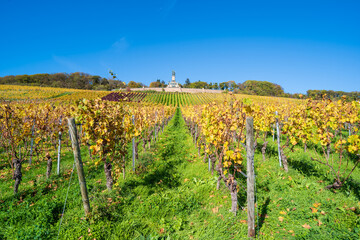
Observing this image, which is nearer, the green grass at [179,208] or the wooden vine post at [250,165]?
the wooden vine post at [250,165]

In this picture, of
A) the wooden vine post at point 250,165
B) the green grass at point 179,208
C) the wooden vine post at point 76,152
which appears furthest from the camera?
the wooden vine post at point 76,152

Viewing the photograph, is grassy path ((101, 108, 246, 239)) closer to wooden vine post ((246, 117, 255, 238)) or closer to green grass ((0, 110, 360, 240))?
green grass ((0, 110, 360, 240))

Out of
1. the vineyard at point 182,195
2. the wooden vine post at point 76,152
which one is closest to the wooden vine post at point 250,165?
the vineyard at point 182,195

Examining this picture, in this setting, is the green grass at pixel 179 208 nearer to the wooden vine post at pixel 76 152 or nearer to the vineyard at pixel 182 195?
the vineyard at pixel 182 195

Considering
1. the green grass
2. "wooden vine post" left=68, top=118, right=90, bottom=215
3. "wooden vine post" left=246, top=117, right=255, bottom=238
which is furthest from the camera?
"wooden vine post" left=68, top=118, right=90, bottom=215

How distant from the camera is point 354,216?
3178mm

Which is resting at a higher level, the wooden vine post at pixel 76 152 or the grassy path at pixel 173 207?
the wooden vine post at pixel 76 152

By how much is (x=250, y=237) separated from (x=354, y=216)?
2342 mm

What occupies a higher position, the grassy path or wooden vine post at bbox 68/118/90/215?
wooden vine post at bbox 68/118/90/215

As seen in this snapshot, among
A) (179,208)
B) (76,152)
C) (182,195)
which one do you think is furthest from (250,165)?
(76,152)

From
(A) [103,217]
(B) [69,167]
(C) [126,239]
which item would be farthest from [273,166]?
(B) [69,167]

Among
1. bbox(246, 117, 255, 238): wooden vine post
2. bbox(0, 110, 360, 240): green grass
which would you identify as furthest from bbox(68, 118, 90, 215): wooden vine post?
bbox(246, 117, 255, 238): wooden vine post

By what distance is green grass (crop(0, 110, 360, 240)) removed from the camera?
2.97 meters

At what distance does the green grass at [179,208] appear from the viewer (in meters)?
2.97
